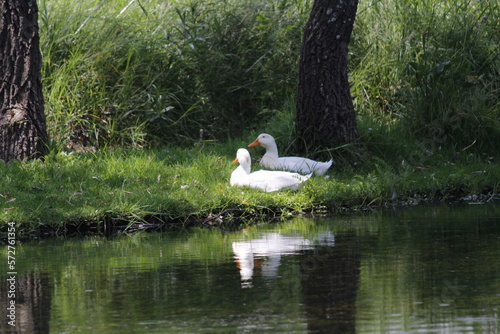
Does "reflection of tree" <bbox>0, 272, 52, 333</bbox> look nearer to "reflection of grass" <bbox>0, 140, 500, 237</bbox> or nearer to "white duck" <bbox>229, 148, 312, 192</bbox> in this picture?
"reflection of grass" <bbox>0, 140, 500, 237</bbox>

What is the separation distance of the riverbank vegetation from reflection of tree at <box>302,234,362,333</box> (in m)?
2.16

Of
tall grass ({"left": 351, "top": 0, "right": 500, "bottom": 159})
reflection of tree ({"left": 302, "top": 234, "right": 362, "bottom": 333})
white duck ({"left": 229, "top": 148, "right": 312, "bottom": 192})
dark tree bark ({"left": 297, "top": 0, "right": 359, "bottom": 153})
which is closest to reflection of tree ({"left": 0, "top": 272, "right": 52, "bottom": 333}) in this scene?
reflection of tree ({"left": 302, "top": 234, "right": 362, "bottom": 333})

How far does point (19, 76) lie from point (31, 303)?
5055 millimetres

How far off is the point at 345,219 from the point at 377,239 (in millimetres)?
1287

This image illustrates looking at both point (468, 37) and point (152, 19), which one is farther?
point (152, 19)

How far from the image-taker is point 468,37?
39.1 feet

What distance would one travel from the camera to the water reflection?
5.90 m

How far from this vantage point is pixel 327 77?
402 inches

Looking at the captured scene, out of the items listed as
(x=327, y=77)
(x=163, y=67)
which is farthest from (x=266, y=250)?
(x=163, y=67)

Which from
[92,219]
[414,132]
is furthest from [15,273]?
[414,132]

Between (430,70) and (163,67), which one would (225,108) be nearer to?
(163,67)

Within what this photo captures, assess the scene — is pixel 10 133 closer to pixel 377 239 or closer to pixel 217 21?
pixel 217 21

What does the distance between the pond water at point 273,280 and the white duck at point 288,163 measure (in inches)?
67.3

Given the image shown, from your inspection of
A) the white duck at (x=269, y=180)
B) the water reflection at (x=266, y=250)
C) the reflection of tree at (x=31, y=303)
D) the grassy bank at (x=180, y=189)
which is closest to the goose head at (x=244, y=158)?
the white duck at (x=269, y=180)
